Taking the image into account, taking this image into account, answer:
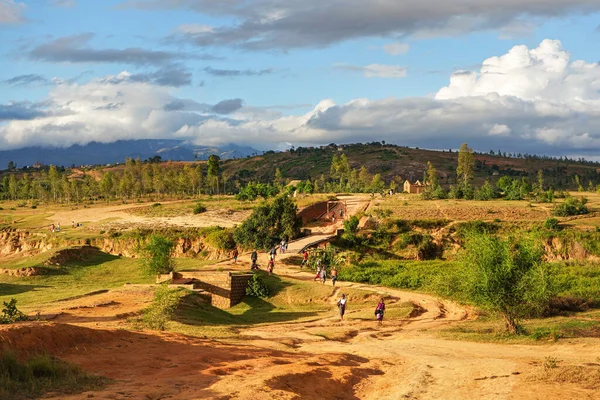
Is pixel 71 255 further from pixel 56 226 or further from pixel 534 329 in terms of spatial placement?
pixel 534 329

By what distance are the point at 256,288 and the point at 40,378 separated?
22488 millimetres

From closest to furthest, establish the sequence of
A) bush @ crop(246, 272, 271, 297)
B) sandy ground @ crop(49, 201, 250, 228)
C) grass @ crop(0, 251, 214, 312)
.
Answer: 1. grass @ crop(0, 251, 214, 312)
2. bush @ crop(246, 272, 271, 297)
3. sandy ground @ crop(49, 201, 250, 228)

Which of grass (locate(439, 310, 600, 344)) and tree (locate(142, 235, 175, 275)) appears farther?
tree (locate(142, 235, 175, 275))

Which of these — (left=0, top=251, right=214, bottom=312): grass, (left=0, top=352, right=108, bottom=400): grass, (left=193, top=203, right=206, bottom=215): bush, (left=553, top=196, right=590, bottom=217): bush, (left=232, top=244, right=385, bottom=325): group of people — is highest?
(left=553, top=196, right=590, bottom=217): bush

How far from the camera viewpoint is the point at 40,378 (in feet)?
46.8

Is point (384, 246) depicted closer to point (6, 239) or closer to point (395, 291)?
point (395, 291)

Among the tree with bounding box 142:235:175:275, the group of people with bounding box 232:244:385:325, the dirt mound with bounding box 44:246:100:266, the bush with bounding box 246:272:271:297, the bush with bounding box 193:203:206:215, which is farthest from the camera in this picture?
the bush with bounding box 193:203:206:215

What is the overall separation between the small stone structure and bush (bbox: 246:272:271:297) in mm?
269

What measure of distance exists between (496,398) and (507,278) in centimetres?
1047

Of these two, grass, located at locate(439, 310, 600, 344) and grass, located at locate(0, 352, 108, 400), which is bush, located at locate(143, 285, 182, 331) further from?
grass, located at locate(439, 310, 600, 344)

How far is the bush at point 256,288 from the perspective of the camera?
36219mm

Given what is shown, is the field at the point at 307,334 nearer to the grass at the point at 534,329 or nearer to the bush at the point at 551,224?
the grass at the point at 534,329

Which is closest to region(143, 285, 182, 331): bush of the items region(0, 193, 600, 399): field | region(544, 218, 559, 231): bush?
region(0, 193, 600, 399): field

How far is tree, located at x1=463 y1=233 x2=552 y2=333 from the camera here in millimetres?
25344
